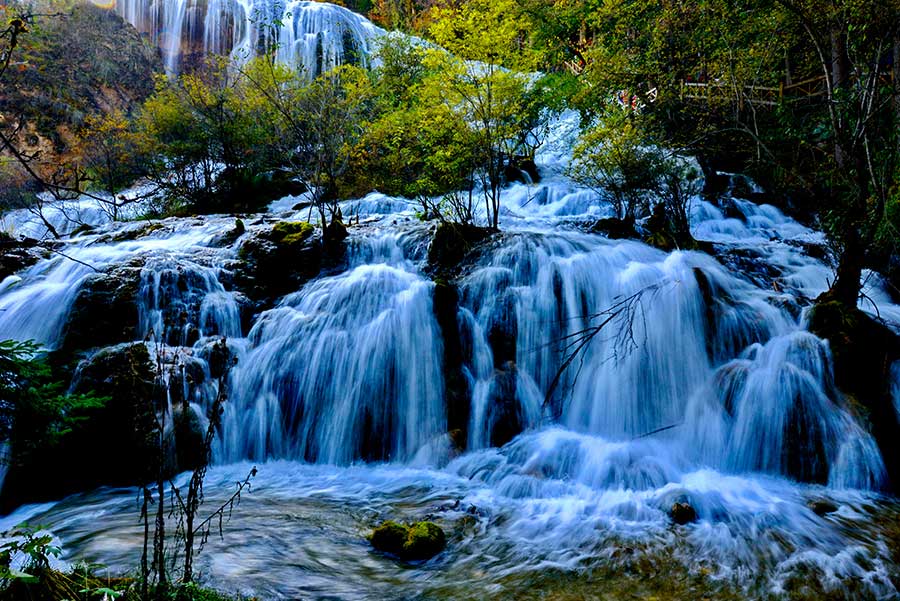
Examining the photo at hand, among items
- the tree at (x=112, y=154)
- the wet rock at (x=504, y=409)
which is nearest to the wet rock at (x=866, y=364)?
the wet rock at (x=504, y=409)

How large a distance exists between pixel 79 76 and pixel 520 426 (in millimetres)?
33137

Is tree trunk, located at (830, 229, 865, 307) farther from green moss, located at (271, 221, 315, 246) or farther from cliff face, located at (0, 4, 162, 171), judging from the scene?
cliff face, located at (0, 4, 162, 171)

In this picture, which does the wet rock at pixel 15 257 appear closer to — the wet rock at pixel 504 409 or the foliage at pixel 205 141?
the foliage at pixel 205 141

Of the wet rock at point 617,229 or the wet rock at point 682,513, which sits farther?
the wet rock at point 617,229

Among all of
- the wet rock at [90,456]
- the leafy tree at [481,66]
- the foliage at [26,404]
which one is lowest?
the wet rock at [90,456]

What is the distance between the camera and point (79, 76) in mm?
26891

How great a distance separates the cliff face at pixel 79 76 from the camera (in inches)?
936

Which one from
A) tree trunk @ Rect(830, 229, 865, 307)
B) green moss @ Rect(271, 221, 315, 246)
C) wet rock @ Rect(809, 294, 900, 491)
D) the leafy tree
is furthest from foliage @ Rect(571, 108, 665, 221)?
green moss @ Rect(271, 221, 315, 246)

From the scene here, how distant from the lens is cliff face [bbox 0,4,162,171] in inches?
936

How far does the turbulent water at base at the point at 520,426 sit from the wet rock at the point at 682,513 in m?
0.10

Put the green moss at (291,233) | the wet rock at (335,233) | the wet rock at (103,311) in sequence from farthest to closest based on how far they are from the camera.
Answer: the wet rock at (335,233) < the green moss at (291,233) < the wet rock at (103,311)

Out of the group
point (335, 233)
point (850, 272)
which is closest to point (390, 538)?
point (850, 272)

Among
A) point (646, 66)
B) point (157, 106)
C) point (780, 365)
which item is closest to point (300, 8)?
point (157, 106)

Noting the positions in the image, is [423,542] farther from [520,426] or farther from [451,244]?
[451,244]
